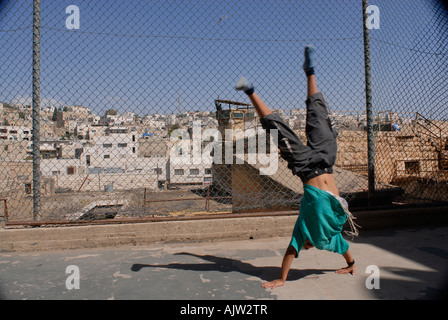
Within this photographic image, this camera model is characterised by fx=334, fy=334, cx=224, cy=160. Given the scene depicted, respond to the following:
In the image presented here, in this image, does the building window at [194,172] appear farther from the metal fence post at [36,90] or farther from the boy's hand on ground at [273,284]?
the boy's hand on ground at [273,284]

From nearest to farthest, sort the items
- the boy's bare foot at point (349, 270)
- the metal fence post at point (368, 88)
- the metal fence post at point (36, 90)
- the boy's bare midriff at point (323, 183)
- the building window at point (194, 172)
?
1. the boy's bare midriff at point (323, 183)
2. the boy's bare foot at point (349, 270)
3. the metal fence post at point (36, 90)
4. the metal fence post at point (368, 88)
5. the building window at point (194, 172)

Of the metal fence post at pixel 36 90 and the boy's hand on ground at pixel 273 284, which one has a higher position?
the metal fence post at pixel 36 90

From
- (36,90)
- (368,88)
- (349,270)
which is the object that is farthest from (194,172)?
(349,270)

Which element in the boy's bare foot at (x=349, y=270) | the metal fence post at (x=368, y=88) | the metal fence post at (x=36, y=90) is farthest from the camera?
the metal fence post at (x=368, y=88)

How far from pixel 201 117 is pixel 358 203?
2.47m

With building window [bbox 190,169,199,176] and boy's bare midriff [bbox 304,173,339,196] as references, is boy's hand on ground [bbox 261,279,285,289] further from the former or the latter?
building window [bbox 190,169,199,176]

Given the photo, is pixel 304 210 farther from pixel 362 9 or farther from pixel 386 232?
pixel 362 9

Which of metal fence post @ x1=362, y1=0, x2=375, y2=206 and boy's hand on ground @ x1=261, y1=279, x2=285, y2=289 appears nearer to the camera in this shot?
boy's hand on ground @ x1=261, y1=279, x2=285, y2=289

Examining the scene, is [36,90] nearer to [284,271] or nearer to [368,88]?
[284,271]

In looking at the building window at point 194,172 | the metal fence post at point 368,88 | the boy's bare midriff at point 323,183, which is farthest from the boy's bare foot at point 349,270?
the building window at point 194,172

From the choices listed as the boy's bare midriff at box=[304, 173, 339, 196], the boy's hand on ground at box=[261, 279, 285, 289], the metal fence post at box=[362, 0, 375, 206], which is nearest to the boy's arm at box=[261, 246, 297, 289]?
the boy's hand on ground at box=[261, 279, 285, 289]

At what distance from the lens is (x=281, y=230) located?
168 inches
